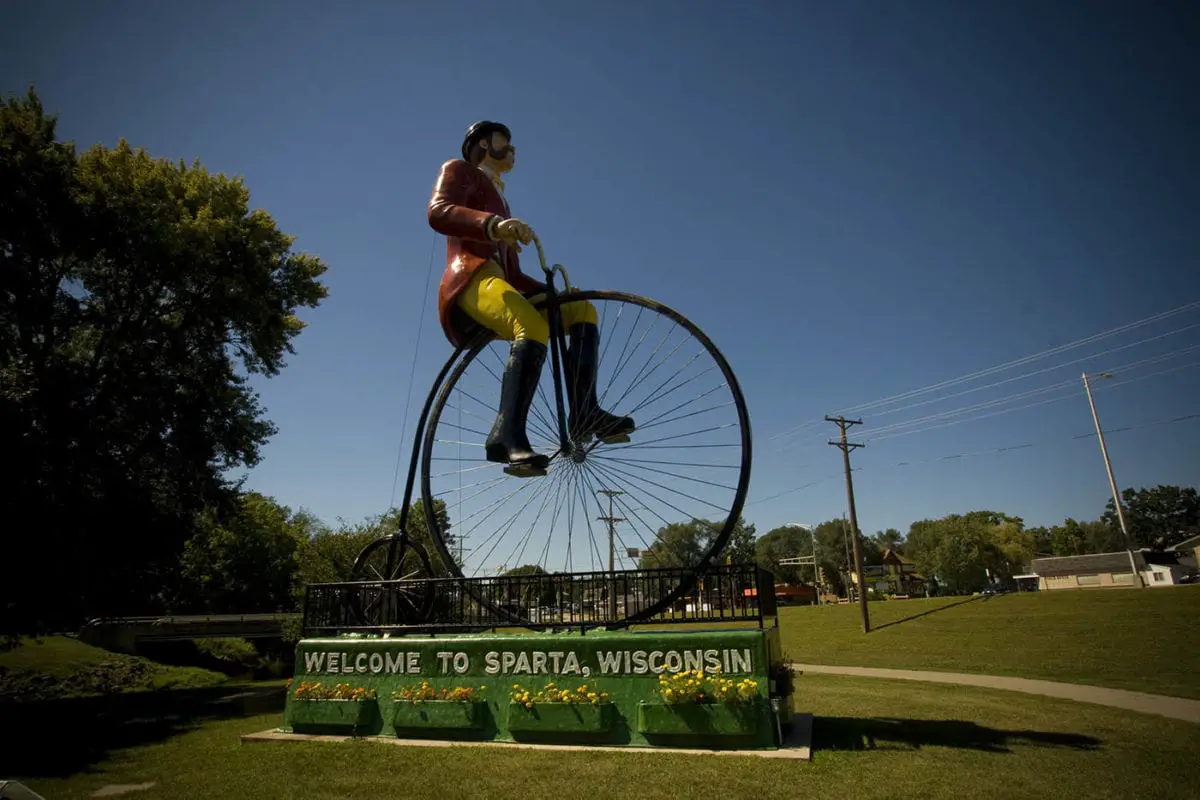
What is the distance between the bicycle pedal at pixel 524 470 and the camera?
23.5ft

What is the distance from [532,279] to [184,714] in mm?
15005

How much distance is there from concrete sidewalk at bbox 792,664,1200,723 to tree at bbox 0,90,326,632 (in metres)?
20.6

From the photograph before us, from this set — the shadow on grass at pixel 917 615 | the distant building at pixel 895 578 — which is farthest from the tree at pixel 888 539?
the shadow on grass at pixel 917 615

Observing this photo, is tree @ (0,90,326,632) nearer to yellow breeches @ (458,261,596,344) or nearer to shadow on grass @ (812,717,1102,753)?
yellow breeches @ (458,261,596,344)

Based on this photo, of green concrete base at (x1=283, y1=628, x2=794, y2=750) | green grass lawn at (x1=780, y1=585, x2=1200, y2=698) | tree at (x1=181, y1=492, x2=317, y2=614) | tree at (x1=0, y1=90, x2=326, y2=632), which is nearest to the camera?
green concrete base at (x1=283, y1=628, x2=794, y2=750)

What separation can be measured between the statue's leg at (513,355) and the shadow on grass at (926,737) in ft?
16.9

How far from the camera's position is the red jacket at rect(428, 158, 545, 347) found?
8250mm

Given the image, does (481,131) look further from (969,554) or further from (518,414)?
(969,554)

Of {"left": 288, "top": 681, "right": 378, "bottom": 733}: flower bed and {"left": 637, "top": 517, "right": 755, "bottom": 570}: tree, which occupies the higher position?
{"left": 637, "top": 517, "right": 755, "bottom": 570}: tree

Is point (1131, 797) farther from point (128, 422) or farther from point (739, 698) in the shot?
point (128, 422)

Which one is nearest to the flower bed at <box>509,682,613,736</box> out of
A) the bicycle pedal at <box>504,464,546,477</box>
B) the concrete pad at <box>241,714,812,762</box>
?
the concrete pad at <box>241,714,812,762</box>

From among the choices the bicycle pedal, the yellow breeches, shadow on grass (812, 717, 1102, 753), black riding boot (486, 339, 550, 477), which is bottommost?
shadow on grass (812, 717, 1102, 753)

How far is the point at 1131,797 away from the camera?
5.90 metres

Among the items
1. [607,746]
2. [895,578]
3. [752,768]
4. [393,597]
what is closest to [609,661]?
[607,746]
